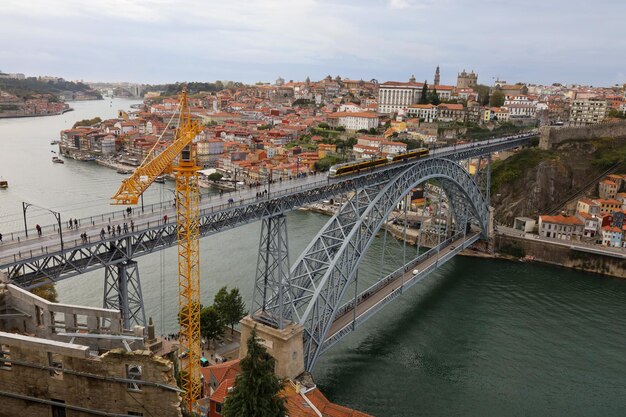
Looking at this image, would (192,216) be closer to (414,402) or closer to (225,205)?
(225,205)

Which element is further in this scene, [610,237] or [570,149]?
[570,149]

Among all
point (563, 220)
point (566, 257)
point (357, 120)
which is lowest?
point (566, 257)

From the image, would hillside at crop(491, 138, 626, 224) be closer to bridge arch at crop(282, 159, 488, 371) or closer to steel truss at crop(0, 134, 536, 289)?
bridge arch at crop(282, 159, 488, 371)

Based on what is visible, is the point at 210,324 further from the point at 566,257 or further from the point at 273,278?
the point at 566,257

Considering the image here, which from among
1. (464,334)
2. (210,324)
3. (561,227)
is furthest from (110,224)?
(561,227)

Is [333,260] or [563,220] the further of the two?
[563,220]

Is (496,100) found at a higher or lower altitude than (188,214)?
higher

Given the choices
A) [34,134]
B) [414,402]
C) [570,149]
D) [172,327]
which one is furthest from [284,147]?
[34,134]
